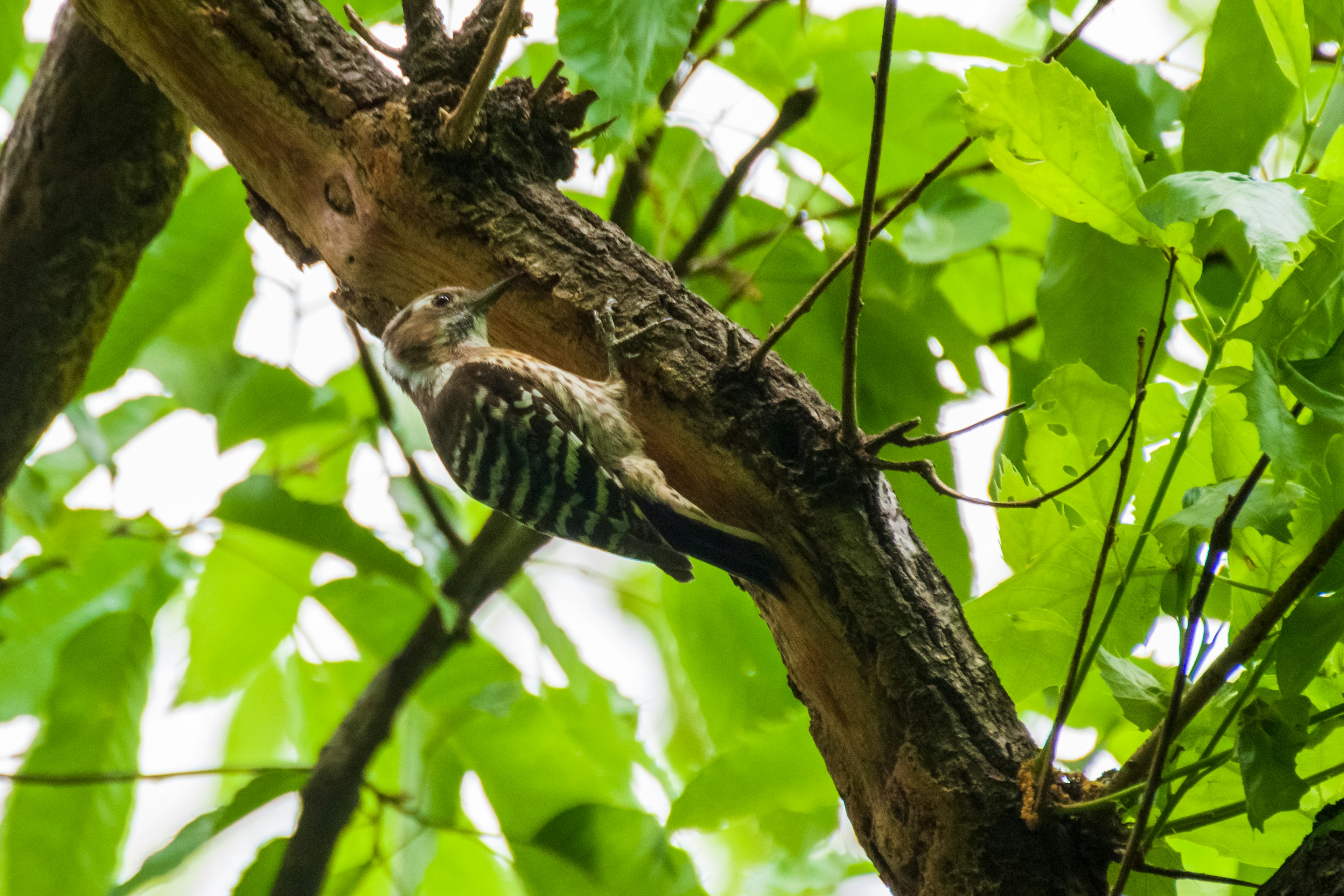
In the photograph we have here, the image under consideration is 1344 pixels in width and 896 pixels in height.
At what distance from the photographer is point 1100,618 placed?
3.75 ft

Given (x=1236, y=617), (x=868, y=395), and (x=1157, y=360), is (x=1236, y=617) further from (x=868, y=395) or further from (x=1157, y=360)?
(x=868, y=395)

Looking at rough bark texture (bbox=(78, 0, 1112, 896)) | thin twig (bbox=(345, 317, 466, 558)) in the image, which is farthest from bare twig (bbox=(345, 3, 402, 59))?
thin twig (bbox=(345, 317, 466, 558))

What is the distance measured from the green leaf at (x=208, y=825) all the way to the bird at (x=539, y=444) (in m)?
0.69

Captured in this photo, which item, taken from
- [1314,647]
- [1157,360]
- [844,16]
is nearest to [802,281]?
[844,16]

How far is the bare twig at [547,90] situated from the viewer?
142 cm

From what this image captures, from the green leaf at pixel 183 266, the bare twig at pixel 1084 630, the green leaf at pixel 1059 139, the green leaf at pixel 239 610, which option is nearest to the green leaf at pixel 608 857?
the green leaf at pixel 239 610

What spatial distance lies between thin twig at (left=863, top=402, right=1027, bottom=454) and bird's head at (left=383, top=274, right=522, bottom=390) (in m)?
0.56

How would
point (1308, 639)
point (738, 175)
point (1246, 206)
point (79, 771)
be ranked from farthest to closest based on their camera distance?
point (79, 771) → point (738, 175) → point (1308, 639) → point (1246, 206)

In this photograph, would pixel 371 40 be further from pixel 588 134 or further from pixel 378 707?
pixel 378 707

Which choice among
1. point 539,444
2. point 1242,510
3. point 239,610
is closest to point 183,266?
point 239,610

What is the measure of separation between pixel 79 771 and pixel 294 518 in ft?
2.38

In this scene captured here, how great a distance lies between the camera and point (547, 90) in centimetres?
143

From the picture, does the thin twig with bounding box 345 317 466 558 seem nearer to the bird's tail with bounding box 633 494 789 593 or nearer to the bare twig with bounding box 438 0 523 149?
the bird's tail with bounding box 633 494 789 593

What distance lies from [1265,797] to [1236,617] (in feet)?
0.72
